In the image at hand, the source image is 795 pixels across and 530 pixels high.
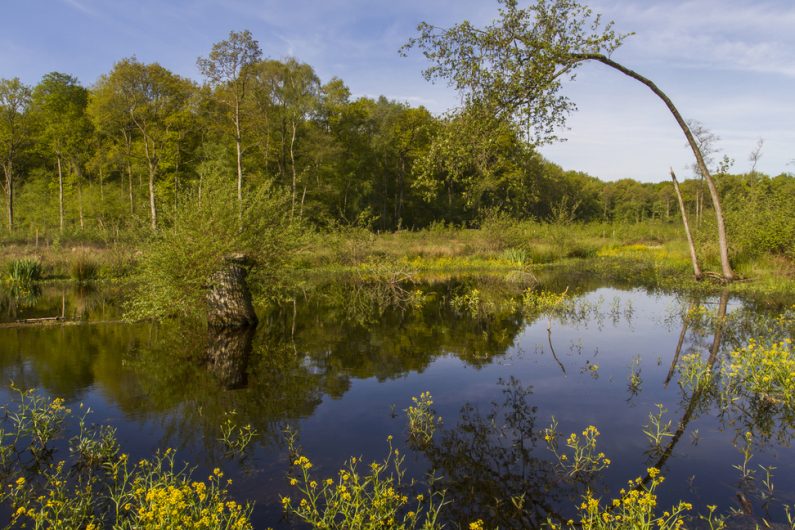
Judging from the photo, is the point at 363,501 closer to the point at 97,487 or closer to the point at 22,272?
the point at 97,487

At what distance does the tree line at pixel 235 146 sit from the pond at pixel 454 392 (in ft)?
21.2

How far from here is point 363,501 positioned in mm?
4363

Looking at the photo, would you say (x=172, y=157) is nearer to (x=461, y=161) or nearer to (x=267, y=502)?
(x=461, y=161)

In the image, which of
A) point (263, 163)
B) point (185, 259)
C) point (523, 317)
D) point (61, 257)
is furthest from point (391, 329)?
point (263, 163)

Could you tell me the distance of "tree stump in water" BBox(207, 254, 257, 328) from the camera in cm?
1370

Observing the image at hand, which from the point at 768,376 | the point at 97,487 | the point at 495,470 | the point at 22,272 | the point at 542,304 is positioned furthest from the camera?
the point at 22,272

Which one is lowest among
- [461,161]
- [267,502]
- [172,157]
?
[267,502]

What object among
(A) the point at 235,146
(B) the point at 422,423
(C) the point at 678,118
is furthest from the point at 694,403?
(A) the point at 235,146

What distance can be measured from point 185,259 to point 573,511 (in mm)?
11011

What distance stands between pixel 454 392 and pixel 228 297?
7720 millimetres

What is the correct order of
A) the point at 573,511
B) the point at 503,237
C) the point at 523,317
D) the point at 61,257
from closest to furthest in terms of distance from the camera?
the point at 573,511 → the point at 523,317 → the point at 61,257 → the point at 503,237

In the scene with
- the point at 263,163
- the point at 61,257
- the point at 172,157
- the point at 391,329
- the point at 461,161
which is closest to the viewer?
the point at 391,329

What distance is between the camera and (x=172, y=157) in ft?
155

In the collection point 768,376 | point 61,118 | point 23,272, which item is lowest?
point 768,376
